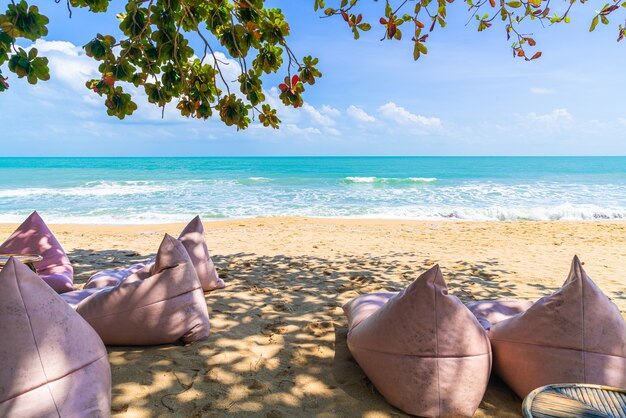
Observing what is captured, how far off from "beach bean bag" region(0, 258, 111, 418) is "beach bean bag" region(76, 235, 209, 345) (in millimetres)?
745

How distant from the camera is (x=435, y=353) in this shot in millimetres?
2021

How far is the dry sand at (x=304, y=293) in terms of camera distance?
2.18 m

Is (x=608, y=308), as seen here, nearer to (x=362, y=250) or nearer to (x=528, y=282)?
(x=528, y=282)

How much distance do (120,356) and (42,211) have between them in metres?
17.2

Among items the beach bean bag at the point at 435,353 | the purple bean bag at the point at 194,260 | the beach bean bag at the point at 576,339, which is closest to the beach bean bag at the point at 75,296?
the purple bean bag at the point at 194,260

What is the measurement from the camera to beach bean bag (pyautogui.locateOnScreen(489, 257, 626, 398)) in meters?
1.94

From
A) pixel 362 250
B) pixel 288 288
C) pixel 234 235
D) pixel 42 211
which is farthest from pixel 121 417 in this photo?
pixel 42 211

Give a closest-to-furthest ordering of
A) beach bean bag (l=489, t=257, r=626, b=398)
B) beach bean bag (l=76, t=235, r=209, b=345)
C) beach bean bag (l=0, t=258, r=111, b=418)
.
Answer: beach bean bag (l=0, t=258, r=111, b=418)
beach bean bag (l=489, t=257, r=626, b=398)
beach bean bag (l=76, t=235, r=209, b=345)

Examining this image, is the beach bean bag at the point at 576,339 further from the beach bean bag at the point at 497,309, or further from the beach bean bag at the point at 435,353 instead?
the beach bean bag at the point at 497,309

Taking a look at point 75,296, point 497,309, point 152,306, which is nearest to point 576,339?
point 497,309

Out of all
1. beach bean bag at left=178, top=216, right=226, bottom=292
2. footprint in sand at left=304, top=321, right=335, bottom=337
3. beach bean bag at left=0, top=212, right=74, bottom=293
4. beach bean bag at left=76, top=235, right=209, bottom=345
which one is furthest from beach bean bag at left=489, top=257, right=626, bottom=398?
beach bean bag at left=0, top=212, right=74, bottom=293

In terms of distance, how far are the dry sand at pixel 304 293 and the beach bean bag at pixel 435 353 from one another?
16 cm

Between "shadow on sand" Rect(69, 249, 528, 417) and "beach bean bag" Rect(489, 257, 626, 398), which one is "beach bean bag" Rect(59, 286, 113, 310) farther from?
"beach bean bag" Rect(489, 257, 626, 398)

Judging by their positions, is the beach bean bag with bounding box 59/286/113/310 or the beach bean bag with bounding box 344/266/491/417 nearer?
the beach bean bag with bounding box 344/266/491/417
